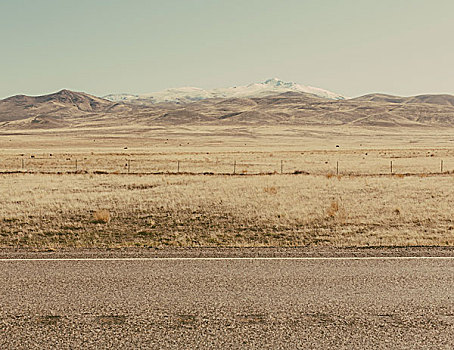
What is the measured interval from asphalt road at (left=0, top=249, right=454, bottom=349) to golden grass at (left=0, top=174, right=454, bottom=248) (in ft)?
9.34

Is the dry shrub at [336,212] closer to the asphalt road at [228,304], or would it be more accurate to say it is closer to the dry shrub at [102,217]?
the asphalt road at [228,304]

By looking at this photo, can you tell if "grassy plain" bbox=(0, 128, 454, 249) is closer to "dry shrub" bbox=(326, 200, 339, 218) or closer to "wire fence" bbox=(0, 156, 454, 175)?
"dry shrub" bbox=(326, 200, 339, 218)

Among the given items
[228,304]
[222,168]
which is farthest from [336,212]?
[222,168]

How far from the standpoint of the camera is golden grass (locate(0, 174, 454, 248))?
11625mm

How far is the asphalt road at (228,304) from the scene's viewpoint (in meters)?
5.08

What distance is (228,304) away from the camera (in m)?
6.13

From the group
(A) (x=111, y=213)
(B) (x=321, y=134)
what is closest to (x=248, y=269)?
(A) (x=111, y=213)

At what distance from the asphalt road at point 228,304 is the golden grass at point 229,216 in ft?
9.34

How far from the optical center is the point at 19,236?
39.7 ft

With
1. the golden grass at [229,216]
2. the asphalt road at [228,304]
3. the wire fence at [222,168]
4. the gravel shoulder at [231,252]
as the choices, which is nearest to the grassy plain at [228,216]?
the golden grass at [229,216]

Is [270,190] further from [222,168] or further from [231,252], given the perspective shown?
[222,168]

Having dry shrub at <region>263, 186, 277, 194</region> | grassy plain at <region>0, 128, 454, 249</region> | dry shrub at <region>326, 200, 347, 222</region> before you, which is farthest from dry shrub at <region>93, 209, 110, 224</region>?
dry shrub at <region>263, 186, 277, 194</region>

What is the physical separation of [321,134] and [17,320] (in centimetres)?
14999

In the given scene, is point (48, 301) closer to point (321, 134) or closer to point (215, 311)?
point (215, 311)
